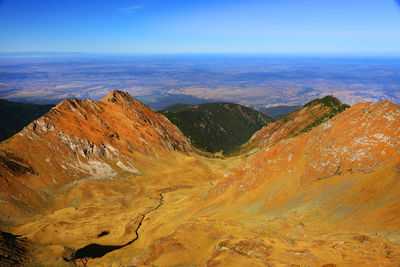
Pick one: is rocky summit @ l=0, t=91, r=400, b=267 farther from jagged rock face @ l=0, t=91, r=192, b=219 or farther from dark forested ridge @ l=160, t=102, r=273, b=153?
dark forested ridge @ l=160, t=102, r=273, b=153

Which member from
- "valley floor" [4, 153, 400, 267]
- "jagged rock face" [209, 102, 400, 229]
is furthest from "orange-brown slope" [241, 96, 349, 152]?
"valley floor" [4, 153, 400, 267]

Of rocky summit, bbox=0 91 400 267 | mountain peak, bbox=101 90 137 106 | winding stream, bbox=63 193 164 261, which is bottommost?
winding stream, bbox=63 193 164 261

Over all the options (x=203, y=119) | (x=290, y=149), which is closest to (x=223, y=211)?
(x=290, y=149)

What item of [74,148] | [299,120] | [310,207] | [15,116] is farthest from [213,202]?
[15,116]

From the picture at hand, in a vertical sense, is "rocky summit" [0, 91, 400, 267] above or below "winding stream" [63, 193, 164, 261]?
above

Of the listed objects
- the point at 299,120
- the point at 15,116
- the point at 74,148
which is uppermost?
the point at 299,120

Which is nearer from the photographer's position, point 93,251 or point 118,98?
point 93,251

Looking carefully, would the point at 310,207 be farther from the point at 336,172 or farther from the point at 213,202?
the point at 213,202
